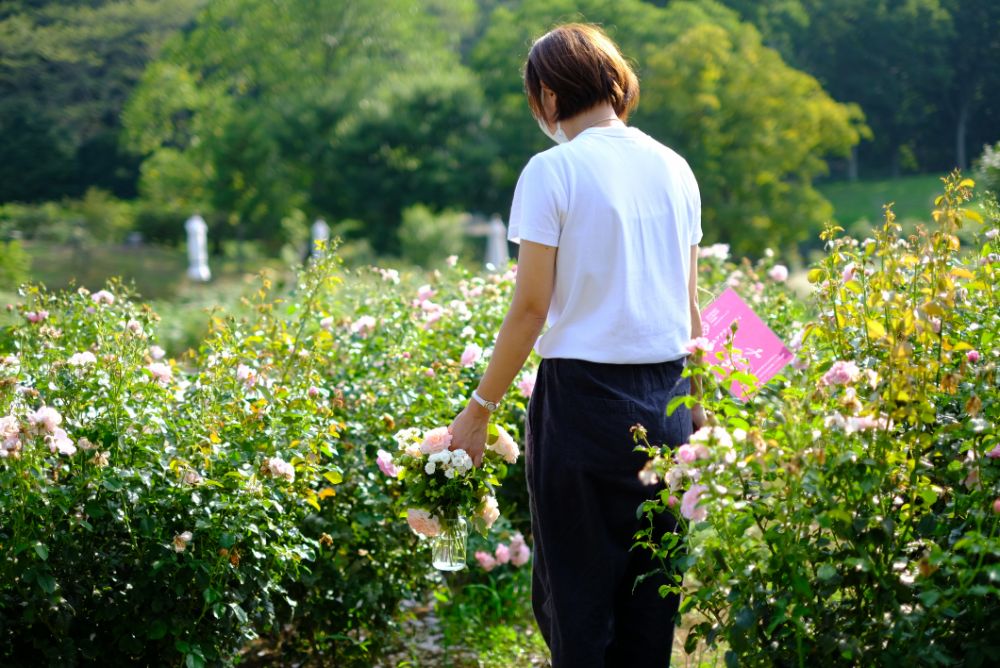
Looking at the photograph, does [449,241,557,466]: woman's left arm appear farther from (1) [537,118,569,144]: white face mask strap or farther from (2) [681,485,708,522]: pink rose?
(2) [681,485,708,522]: pink rose

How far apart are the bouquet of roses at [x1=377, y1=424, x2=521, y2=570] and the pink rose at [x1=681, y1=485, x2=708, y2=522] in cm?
44

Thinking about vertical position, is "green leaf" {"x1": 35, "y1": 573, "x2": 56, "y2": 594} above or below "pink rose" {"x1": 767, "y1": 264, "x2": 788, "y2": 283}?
below

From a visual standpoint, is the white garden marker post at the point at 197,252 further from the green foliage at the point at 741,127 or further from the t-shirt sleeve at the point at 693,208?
the t-shirt sleeve at the point at 693,208

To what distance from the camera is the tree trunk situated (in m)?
8.60

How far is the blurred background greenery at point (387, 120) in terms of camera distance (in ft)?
54.2

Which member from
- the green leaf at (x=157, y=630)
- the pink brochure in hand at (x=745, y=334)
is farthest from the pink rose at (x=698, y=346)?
the green leaf at (x=157, y=630)

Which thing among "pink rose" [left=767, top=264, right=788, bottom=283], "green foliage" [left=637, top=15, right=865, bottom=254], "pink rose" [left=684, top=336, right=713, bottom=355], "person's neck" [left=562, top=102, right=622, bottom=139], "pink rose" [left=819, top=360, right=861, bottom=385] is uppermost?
"person's neck" [left=562, top=102, right=622, bottom=139]

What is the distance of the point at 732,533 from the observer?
5.01ft

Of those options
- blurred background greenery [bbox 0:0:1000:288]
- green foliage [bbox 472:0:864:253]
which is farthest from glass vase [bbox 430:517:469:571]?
green foliage [bbox 472:0:864:253]

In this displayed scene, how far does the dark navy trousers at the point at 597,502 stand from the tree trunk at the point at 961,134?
7548 millimetres

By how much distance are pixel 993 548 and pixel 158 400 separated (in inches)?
67.5

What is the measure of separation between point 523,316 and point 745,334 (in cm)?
98

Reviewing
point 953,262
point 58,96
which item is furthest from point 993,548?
point 58,96

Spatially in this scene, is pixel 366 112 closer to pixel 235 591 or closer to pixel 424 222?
pixel 424 222
